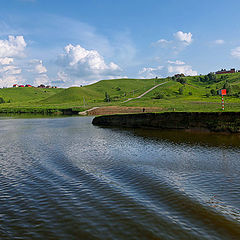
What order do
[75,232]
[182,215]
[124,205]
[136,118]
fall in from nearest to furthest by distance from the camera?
1. [75,232]
2. [182,215]
3. [124,205]
4. [136,118]

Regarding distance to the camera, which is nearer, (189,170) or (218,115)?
(189,170)

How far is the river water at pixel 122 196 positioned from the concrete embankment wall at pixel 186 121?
8456 mm

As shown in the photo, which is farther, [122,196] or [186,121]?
[186,121]

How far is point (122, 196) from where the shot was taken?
9266 millimetres

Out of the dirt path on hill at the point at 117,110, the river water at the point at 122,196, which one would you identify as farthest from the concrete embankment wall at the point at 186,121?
the dirt path on hill at the point at 117,110

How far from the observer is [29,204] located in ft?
29.3

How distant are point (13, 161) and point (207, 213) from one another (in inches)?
498

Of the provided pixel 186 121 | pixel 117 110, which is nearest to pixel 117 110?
pixel 117 110

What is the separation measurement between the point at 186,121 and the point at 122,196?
67.7 feet

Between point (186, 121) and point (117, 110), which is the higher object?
point (117, 110)

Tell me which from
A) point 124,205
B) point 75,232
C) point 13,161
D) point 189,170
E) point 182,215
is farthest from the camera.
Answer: point 13,161

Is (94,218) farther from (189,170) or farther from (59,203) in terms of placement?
(189,170)

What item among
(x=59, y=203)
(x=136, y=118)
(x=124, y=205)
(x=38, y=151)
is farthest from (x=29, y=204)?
(x=136, y=118)

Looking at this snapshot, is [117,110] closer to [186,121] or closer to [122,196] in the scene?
[186,121]
